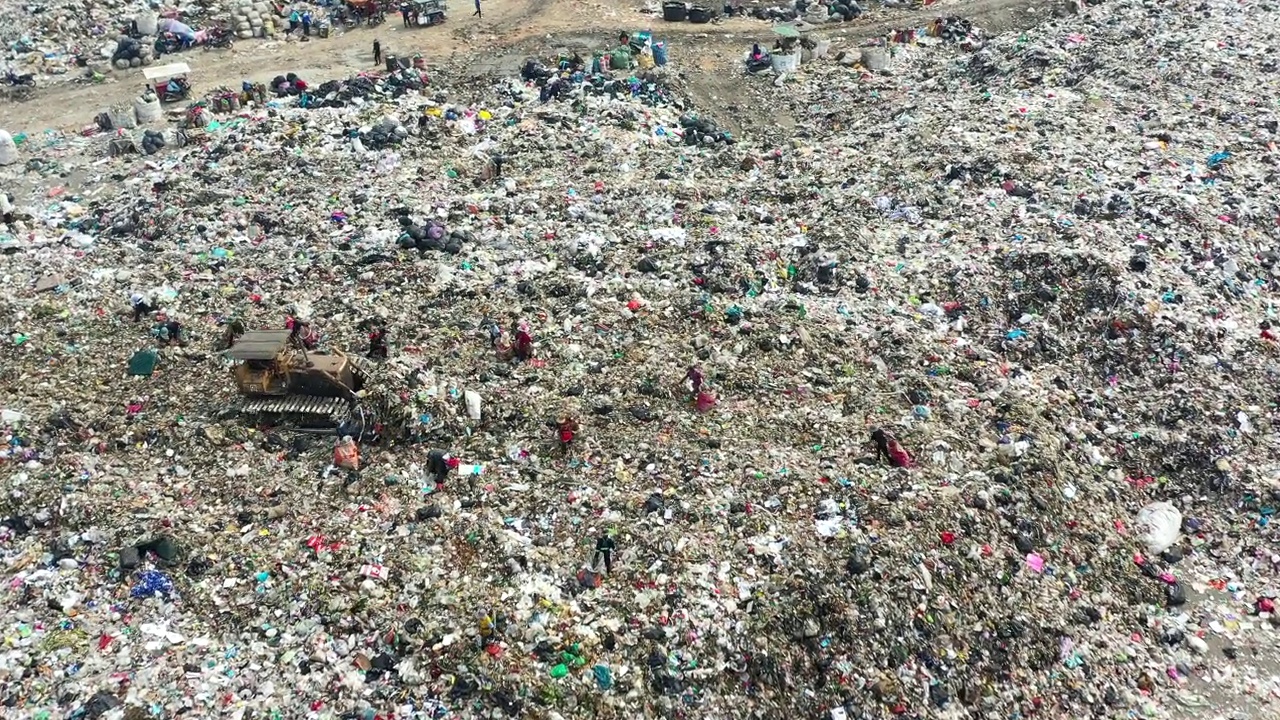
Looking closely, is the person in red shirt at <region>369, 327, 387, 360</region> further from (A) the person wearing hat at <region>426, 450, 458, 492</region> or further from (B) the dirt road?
(B) the dirt road

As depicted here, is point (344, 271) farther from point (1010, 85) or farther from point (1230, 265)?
point (1010, 85)

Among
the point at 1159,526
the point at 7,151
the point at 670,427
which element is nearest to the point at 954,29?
the point at 1159,526

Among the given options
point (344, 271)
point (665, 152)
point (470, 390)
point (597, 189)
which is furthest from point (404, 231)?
point (665, 152)

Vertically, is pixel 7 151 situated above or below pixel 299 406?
above

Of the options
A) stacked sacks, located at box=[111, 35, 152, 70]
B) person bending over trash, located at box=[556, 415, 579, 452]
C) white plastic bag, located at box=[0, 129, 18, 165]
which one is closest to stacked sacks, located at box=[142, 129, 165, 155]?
white plastic bag, located at box=[0, 129, 18, 165]

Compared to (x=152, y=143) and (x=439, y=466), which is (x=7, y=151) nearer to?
(x=152, y=143)

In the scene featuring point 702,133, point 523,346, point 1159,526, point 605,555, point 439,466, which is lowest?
point 1159,526
